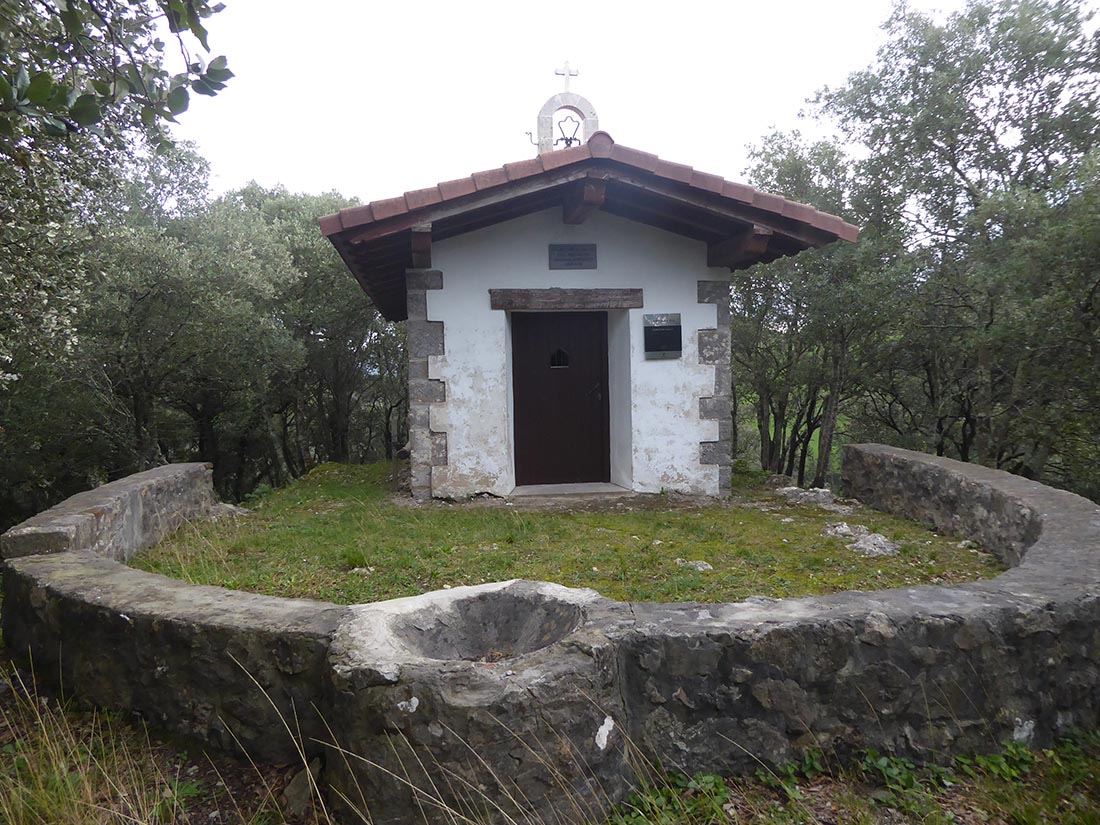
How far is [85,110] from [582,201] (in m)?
4.84

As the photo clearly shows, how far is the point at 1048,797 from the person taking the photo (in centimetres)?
229

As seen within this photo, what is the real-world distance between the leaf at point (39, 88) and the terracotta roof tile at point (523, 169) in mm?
4488

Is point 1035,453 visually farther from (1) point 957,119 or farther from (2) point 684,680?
(2) point 684,680

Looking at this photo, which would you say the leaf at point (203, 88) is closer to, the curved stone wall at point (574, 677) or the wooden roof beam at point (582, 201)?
Answer: the curved stone wall at point (574, 677)

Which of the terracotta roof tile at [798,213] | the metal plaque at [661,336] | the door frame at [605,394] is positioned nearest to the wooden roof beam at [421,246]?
the door frame at [605,394]

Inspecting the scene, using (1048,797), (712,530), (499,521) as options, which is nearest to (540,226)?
(499,521)

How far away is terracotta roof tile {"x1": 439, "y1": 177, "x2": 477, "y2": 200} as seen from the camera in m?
6.15

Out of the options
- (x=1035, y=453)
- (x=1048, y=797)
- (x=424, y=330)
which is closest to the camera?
(x=1048, y=797)

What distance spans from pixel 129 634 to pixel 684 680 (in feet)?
7.62

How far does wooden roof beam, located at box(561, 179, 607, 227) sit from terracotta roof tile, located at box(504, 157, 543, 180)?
0.50 m

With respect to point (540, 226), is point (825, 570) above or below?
below

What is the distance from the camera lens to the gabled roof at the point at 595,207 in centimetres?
616

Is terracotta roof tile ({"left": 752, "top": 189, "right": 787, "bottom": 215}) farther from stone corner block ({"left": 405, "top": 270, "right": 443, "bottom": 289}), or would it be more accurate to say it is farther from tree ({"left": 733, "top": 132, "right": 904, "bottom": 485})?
tree ({"left": 733, "top": 132, "right": 904, "bottom": 485})

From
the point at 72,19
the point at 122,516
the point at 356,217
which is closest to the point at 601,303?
the point at 356,217
